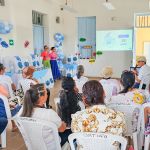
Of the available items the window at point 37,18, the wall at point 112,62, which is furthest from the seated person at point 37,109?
the wall at point 112,62

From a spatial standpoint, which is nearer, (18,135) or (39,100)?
(39,100)

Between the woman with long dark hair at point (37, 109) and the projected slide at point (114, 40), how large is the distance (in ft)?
24.3

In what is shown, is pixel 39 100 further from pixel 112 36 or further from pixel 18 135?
pixel 112 36

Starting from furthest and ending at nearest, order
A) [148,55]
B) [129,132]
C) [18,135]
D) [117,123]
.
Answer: [148,55] → [18,135] → [129,132] → [117,123]

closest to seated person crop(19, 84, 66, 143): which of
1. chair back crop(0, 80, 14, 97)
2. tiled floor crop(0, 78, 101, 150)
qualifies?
tiled floor crop(0, 78, 101, 150)

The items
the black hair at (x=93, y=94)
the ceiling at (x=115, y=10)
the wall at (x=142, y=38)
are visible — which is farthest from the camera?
the wall at (x=142, y=38)

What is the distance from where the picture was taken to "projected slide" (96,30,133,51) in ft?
29.5

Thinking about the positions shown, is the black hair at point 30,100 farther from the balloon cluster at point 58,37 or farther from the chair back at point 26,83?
the balloon cluster at point 58,37

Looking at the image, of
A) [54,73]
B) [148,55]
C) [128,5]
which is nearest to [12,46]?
[54,73]

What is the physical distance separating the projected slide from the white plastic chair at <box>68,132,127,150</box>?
7.73 metres

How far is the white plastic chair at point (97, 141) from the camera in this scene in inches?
62.9

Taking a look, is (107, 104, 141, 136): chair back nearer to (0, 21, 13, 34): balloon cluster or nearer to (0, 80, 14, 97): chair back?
(0, 80, 14, 97): chair back

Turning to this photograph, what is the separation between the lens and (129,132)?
2.60 m

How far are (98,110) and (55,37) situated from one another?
7.73m
